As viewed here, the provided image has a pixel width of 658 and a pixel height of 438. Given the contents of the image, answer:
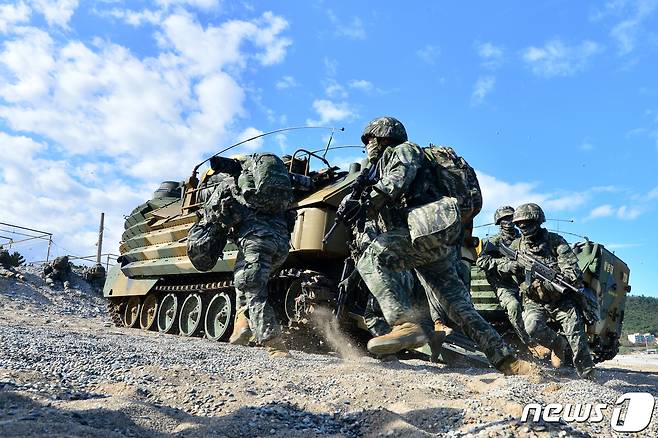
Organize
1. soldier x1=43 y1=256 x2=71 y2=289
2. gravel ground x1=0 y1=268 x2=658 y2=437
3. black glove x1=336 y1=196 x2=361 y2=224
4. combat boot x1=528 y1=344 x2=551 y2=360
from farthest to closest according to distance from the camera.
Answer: soldier x1=43 y1=256 x2=71 y2=289 < combat boot x1=528 y1=344 x2=551 y2=360 < black glove x1=336 y1=196 x2=361 y2=224 < gravel ground x1=0 y1=268 x2=658 y2=437

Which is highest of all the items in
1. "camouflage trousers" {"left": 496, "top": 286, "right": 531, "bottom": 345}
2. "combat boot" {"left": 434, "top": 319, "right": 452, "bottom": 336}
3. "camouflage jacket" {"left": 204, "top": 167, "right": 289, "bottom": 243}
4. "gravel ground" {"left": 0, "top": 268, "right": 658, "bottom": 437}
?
"camouflage jacket" {"left": 204, "top": 167, "right": 289, "bottom": 243}

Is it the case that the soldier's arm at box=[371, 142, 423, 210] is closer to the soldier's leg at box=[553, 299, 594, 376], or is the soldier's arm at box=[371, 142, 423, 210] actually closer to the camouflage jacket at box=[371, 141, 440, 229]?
the camouflage jacket at box=[371, 141, 440, 229]

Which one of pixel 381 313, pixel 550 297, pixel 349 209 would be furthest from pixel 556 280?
pixel 349 209

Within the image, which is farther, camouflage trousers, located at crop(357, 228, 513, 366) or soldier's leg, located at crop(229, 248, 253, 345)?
soldier's leg, located at crop(229, 248, 253, 345)

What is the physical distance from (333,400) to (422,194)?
1693 mm

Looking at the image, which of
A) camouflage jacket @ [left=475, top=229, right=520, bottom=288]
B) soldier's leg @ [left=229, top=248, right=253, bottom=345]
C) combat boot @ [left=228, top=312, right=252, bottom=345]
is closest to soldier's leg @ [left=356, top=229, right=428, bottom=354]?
soldier's leg @ [left=229, top=248, right=253, bottom=345]

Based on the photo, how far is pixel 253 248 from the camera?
609 cm

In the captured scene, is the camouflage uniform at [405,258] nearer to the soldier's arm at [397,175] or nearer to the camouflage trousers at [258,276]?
the soldier's arm at [397,175]

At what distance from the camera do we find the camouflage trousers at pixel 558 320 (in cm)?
646

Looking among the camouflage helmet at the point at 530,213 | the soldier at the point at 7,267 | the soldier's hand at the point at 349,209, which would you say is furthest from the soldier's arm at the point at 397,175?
the soldier at the point at 7,267

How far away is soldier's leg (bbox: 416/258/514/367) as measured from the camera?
175 inches

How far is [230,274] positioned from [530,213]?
4352 millimetres

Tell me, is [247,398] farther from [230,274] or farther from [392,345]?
[230,274]

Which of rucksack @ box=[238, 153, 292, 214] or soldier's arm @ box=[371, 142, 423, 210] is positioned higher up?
rucksack @ box=[238, 153, 292, 214]
